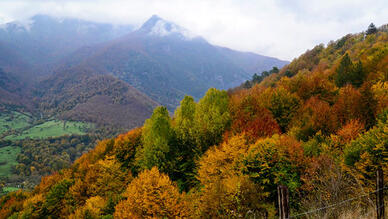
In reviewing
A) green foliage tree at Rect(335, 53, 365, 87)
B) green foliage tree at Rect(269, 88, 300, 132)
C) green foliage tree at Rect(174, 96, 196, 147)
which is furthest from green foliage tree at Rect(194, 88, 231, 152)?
green foliage tree at Rect(335, 53, 365, 87)

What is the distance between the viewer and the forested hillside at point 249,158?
74.7 ft

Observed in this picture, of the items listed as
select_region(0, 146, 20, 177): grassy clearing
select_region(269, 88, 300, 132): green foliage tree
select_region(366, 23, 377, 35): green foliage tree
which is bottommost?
select_region(0, 146, 20, 177): grassy clearing

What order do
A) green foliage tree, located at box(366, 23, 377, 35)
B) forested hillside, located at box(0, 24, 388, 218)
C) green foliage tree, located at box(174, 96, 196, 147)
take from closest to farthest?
forested hillside, located at box(0, 24, 388, 218), green foliage tree, located at box(174, 96, 196, 147), green foliage tree, located at box(366, 23, 377, 35)

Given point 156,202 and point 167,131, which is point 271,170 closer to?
point 156,202

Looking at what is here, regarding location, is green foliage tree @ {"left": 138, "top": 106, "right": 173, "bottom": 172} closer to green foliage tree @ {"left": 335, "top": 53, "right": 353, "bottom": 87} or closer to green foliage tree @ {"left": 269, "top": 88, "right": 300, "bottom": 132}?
green foliage tree @ {"left": 269, "top": 88, "right": 300, "bottom": 132}

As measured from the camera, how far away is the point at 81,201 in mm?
53312

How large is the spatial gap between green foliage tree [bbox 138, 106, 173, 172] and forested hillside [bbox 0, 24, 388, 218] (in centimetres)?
21

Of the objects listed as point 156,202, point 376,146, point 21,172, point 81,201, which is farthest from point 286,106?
point 21,172

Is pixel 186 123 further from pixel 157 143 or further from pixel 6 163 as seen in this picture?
pixel 6 163

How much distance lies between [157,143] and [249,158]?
2435 cm

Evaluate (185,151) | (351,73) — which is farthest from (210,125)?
(351,73)

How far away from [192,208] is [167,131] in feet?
84.5

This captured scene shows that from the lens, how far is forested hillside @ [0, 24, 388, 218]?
22764 mm

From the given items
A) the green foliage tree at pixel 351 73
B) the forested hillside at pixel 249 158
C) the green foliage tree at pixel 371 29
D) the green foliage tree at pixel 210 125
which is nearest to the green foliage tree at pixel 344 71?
the green foliage tree at pixel 351 73
